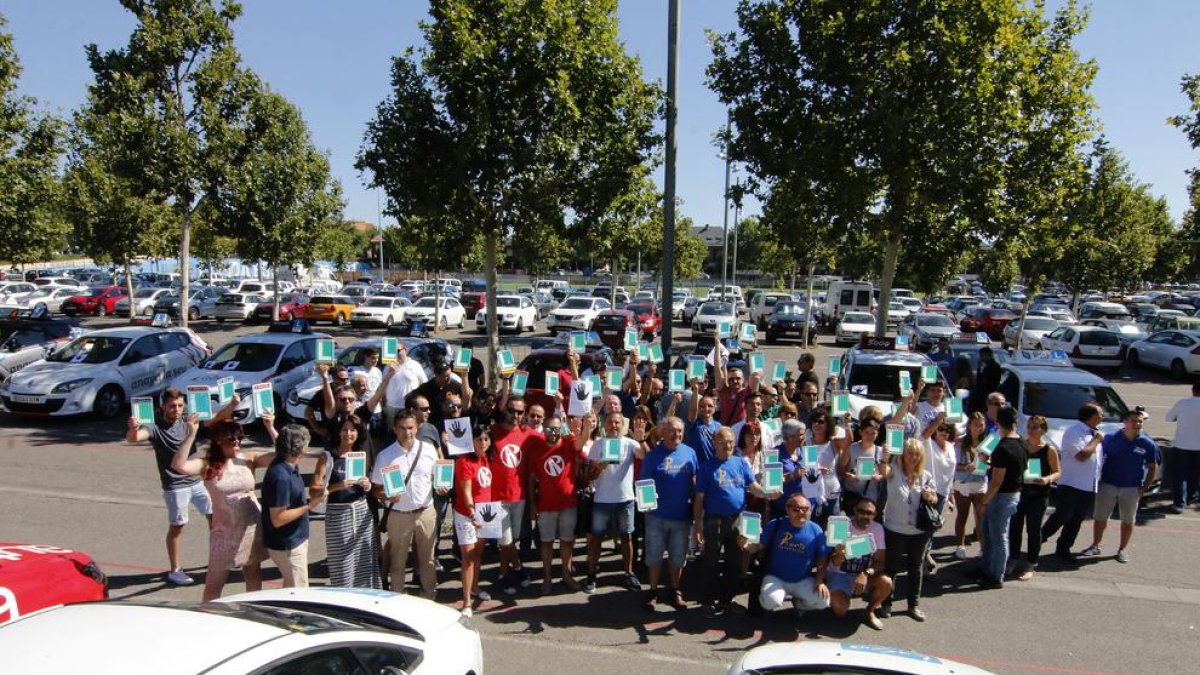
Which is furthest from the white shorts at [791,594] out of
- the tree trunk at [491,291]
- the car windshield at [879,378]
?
the tree trunk at [491,291]

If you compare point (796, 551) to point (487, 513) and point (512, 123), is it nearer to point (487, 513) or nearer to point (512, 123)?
point (487, 513)

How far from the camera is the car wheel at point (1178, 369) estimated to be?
23.0 metres

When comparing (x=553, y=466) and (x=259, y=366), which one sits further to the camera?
(x=259, y=366)

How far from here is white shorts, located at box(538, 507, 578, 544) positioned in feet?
22.7

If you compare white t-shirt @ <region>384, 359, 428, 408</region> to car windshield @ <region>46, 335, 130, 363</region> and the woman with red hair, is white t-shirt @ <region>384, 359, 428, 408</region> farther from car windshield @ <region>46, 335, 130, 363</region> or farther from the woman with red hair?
car windshield @ <region>46, 335, 130, 363</region>

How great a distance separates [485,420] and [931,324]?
86.8ft

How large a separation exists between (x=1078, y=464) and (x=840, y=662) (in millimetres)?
5454

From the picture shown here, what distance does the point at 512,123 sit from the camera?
14062 millimetres

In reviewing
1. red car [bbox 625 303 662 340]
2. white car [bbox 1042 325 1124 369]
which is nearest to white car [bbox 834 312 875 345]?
white car [bbox 1042 325 1124 369]

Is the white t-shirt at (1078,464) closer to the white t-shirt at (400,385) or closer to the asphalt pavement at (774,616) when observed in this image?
the asphalt pavement at (774,616)

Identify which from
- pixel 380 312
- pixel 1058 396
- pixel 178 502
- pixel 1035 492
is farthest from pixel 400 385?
pixel 380 312

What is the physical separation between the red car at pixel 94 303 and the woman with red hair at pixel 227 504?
1445 inches

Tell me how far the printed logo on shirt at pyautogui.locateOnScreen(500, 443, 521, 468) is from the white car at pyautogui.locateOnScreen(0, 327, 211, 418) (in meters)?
10.9

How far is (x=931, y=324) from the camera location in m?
30.4
